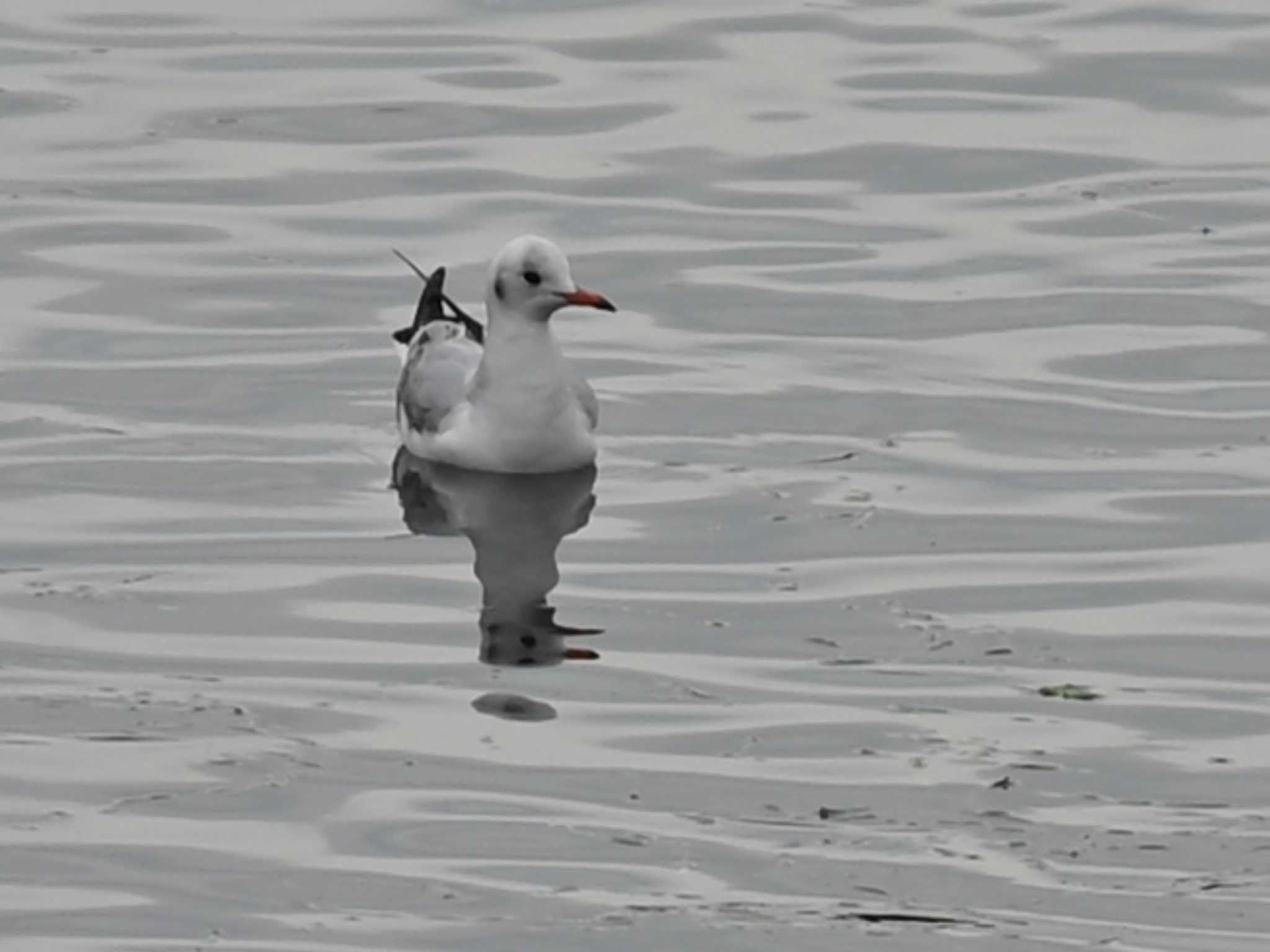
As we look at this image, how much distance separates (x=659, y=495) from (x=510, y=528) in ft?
1.68

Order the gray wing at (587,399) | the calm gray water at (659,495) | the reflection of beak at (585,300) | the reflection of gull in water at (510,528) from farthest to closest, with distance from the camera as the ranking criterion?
the gray wing at (587,399)
the reflection of beak at (585,300)
the reflection of gull in water at (510,528)
the calm gray water at (659,495)

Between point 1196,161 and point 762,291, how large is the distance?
303 cm

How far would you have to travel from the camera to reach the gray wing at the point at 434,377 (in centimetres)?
1377

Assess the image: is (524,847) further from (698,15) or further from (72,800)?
(698,15)

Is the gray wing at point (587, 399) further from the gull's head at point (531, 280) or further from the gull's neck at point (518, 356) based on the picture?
the gull's head at point (531, 280)

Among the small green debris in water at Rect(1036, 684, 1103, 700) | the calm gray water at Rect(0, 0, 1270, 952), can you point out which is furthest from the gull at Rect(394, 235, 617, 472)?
the small green debris in water at Rect(1036, 684, 1103, 700)

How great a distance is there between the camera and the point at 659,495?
13.0 m

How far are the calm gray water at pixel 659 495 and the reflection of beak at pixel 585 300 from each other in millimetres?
557

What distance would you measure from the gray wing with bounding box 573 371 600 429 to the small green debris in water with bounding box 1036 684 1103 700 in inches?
129

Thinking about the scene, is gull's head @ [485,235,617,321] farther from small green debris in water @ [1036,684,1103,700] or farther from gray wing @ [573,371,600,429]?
small green debris in water @ [1036,684,1103,700]

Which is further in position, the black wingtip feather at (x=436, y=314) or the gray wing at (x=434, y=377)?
the black wingtip feather at (x=436, y=314)

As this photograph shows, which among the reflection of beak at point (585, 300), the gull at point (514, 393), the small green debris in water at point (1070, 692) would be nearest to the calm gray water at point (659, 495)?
the small green debris in water at point (1070, 692)

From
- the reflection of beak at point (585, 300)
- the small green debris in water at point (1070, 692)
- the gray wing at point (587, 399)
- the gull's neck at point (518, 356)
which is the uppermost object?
the reflection of beak at point (585, 300)

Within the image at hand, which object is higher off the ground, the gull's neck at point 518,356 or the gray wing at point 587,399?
the gull's neck at point 518,356
